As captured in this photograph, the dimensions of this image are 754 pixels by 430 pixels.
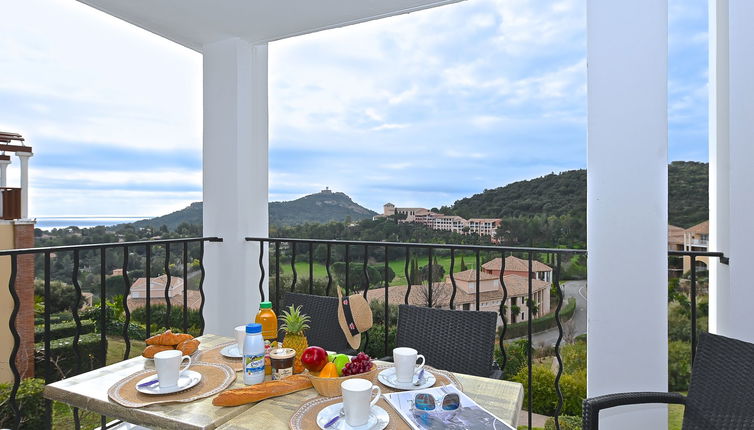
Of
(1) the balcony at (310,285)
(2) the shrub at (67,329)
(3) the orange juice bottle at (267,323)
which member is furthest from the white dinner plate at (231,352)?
(2) the shrub at (67,329)

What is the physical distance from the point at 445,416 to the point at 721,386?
0.83 metres

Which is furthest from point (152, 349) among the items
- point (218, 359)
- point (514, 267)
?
point (514, 267)

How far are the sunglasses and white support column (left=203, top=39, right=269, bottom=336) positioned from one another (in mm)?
2435

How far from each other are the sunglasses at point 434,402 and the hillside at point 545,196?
2552mm

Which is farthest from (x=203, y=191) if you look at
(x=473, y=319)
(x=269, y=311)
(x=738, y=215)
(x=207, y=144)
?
(x=738, y=215)

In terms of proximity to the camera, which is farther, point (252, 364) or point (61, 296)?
point (61, 296)

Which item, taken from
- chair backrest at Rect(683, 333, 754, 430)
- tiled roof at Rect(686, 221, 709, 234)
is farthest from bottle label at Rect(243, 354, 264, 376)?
tiled roof at Rect(686, 221, 709, 234)

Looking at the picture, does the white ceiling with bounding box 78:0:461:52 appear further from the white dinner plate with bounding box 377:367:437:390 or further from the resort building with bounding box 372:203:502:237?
the resort building with bounding box 372:203:502:237

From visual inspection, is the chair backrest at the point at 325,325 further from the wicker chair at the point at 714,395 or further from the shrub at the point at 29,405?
the shrub at the point at 29,405

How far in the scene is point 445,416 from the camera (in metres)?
0.95

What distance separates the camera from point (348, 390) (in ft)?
2.99

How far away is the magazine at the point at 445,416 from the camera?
0.91 m

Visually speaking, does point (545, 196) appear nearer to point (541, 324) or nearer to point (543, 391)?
point (541, 324)

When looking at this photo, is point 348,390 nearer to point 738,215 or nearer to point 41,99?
point 738,215
